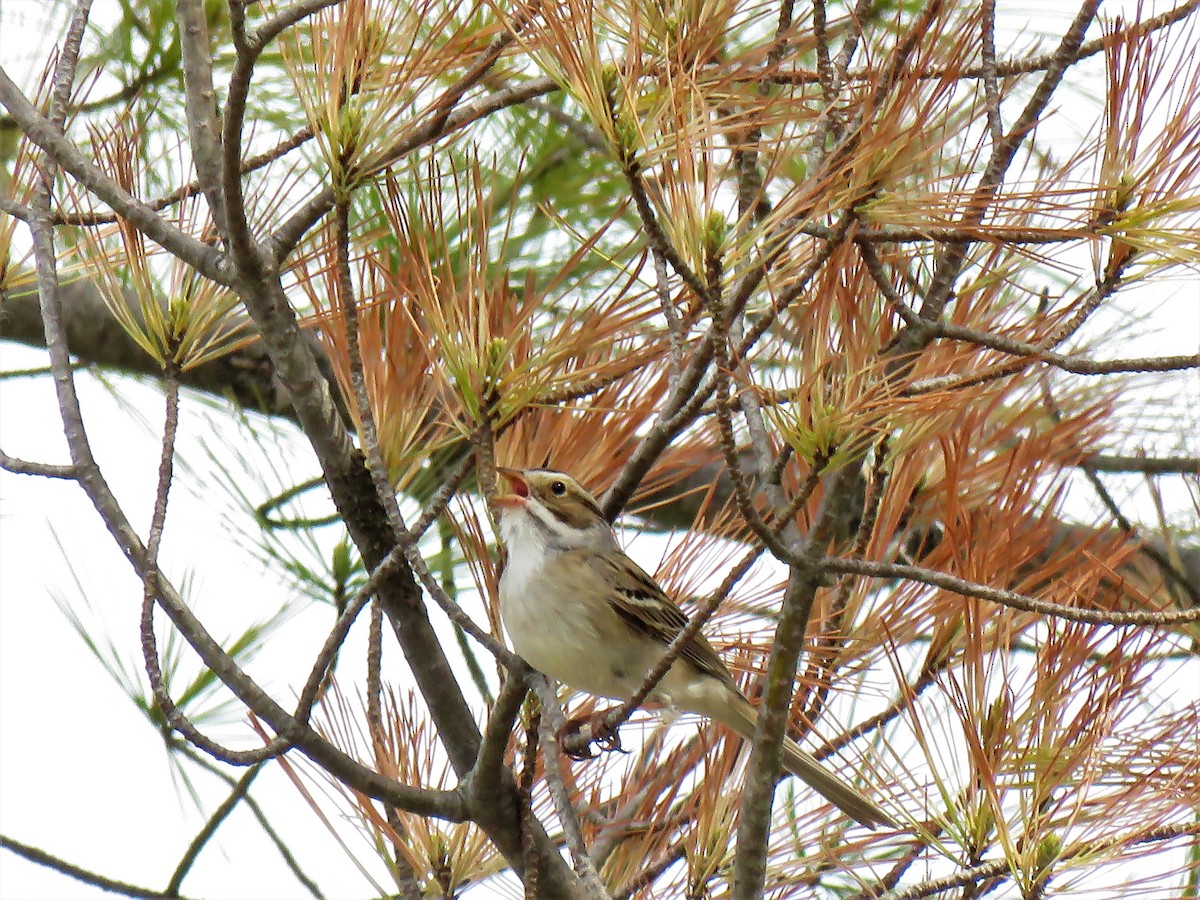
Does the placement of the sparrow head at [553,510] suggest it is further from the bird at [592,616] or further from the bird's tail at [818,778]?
the bird's tail at [818,778]

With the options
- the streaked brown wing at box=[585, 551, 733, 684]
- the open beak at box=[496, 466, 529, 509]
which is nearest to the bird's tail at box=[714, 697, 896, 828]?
the streaked brown wing at box=[585, 551, 733, 684]

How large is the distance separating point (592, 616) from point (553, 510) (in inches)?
10.3

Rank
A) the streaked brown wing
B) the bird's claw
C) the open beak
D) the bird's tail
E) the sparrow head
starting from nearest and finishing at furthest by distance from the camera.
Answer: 1. the bird's claw
2. the bird's tail
3. the sparrow head
4. the open beak
5. the streaked brown wing

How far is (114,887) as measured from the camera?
331 cm

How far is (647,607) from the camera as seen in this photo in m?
3.54

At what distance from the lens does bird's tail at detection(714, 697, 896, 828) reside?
10.1 feet

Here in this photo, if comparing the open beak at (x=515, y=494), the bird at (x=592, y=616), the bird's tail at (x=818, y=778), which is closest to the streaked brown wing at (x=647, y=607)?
the bird at (x=592, y=616)

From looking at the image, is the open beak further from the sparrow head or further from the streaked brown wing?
the streaked brown wing

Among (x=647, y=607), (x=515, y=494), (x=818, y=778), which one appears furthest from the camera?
(x=647, y=607)

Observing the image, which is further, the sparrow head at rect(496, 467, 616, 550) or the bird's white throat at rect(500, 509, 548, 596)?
the bird's white throat at rect(500, 509, 548, 596)

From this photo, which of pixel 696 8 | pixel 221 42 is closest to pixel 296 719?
pixel 696 8

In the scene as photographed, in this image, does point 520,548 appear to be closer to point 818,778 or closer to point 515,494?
point 515,494

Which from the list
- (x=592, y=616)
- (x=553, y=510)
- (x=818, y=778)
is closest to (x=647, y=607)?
(x=592, y=616)

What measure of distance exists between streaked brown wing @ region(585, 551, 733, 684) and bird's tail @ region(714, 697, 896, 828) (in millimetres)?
112
